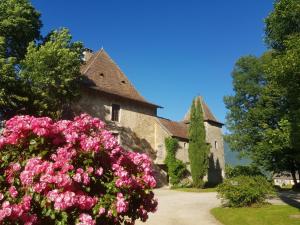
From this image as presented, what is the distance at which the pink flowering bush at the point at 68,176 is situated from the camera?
17.3 ft

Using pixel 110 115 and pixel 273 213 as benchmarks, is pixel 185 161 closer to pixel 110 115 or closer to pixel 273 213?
pixel 110 115

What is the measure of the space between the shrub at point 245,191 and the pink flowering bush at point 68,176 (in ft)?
37.6

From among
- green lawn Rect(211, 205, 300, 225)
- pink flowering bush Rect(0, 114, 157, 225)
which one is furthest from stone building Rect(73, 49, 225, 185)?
pink flowering bush Rect(0, 114, 157, 225)

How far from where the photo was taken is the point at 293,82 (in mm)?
15117

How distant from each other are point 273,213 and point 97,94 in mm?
19832

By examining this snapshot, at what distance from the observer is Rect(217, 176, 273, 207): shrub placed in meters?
16.9

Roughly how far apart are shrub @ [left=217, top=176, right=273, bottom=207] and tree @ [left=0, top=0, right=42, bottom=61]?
56.8 ft

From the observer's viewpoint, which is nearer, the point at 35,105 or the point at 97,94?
the point at 35,105

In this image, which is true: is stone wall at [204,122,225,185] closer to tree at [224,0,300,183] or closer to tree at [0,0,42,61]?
tree at [224,0,300,183]

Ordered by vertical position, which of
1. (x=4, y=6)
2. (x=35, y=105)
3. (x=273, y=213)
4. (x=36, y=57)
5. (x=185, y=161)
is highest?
(x=4, y=6)

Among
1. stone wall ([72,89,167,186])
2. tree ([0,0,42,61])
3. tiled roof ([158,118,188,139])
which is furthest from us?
tiled roof ([158,118,188,139])

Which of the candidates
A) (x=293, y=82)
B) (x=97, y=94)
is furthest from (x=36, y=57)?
(x=293, y=82)

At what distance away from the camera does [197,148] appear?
33875 millimetres

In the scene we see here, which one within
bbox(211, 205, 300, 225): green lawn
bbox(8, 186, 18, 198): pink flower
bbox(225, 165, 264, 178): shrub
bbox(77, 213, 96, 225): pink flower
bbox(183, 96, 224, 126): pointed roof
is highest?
bbox(183, 96, 224, 126): pointed roof
